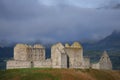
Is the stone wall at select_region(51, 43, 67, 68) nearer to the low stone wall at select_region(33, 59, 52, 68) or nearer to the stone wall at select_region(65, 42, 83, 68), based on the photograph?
the low stone wall at select_region(33, 59, 52, 68)

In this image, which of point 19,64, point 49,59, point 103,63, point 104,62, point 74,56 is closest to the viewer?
point 19,64

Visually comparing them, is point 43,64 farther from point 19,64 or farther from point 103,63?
point 103,63

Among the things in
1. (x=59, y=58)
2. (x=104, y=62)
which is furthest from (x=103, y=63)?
(x=59, y=58)

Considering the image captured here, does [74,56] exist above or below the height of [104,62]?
above

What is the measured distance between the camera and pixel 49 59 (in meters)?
143

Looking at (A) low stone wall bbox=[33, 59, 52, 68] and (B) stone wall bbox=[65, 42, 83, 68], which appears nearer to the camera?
(A) low stone wall bbox=[33, 59, 52, 68]

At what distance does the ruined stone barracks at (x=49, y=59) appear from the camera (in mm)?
138625

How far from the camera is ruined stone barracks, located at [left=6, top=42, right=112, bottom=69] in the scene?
5458 inches

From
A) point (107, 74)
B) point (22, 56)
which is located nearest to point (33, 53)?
point (22, 56)

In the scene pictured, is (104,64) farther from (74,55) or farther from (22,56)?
(22,56)

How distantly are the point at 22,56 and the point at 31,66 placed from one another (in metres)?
5.62

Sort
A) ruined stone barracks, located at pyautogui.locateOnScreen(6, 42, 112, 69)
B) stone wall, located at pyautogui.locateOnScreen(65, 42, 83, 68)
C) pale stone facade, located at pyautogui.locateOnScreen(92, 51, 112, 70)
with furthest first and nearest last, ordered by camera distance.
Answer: pale stone facade, located at pyautogui.locateOnScreen(92, 51, 112, 70) < stone wall, located at pyautogui.locateOnScreen(65, 42, 83, 68) < ruined stone barracks, located at pyautogui.locateOnScreen(6, 42, 112, 69)

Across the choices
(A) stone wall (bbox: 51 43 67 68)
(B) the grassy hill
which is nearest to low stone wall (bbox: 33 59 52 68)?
(A) stone wall (bbox: 51 43 67 68)

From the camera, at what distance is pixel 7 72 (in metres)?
123
